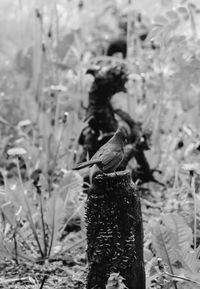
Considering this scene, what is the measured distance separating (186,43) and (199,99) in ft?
6.03

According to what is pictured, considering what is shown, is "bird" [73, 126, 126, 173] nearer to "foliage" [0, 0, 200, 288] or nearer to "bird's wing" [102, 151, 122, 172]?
"bird's wing" [102, 151, 122, 172]

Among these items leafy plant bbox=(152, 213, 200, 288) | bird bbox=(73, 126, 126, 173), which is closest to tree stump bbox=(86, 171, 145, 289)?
bird bbox=(73, 126, 126, 173)

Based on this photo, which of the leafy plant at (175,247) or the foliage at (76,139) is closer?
the leafy plant at (175,247)

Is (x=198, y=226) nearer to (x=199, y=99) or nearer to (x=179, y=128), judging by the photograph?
(x=179, y=128)

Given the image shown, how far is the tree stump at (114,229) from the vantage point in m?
1.64

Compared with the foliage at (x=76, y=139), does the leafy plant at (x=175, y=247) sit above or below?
below

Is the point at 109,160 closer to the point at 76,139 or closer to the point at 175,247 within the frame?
the point at 175,247

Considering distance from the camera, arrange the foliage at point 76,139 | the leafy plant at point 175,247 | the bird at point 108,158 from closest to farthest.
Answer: the bird at point 108,158 < the leafy plant at point 175,247 < the foliage at point 76,139

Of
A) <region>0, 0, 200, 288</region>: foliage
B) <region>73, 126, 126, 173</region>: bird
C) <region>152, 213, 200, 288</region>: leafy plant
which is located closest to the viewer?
<region>73, 126, 126, 173</region>: bird

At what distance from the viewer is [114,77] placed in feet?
8.83

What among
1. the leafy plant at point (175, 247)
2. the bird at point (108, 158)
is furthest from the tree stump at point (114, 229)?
the leafy plant at point (175, 247)

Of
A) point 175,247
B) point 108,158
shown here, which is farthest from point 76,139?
point 108,158

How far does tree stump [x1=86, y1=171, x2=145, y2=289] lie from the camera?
1644mm

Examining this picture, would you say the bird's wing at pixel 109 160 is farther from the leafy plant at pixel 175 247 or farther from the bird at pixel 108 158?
the leafy plant at pixel 175 247
